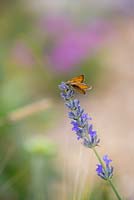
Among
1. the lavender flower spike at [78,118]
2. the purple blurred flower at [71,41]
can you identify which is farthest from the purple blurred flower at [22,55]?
the lavender flower spike at [78,118]

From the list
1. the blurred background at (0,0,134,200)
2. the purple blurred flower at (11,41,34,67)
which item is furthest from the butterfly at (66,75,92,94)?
the purple blurred flower at (11,41,34,67)

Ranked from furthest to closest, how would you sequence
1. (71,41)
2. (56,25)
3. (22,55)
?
(56,25) → (71,41) → (22,55)

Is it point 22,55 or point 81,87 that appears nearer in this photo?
point 81,87

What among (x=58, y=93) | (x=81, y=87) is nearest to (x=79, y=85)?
(x=81, y=87)

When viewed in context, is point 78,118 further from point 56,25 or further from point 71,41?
point 56,25

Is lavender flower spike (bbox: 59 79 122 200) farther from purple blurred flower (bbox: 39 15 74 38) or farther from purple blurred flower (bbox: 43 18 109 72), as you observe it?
purple blurred flower (bbox: 39 15 74 38)

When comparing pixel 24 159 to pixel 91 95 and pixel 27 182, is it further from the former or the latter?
pixel 91 95
